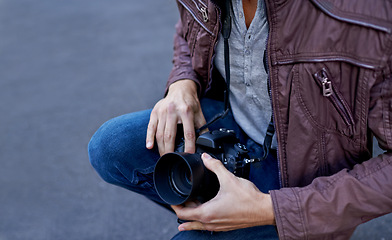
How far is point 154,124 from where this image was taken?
1247 millimetres

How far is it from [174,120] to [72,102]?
4.97ft

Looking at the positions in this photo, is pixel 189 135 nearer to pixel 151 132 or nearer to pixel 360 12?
pixel 151 132

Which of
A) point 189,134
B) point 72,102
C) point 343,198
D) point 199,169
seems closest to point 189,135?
point 189,134

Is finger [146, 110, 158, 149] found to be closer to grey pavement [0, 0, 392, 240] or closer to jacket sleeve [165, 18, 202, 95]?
jacket sleeve [165, 18, 202, 95]

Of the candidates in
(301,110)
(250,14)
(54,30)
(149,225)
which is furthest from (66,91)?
(301,110)

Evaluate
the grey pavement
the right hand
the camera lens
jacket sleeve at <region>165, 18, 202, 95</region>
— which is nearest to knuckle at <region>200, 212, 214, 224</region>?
the camera lens

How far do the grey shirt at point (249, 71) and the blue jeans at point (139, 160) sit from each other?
0.17 feet

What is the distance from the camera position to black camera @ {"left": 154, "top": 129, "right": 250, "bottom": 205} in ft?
3.33

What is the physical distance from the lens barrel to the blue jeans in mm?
156

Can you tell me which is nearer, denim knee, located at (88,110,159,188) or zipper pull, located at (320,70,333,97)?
zipper pull, located at (320,70,333,97)

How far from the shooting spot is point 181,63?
1.40m

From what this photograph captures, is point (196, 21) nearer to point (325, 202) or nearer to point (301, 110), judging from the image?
point (301, 110)

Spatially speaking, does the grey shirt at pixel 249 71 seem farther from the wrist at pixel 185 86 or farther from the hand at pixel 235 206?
the hand at pixel 235 206

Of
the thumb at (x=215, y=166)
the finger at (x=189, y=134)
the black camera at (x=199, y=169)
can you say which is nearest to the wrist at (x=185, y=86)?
the finger at (x=189, y=134)
